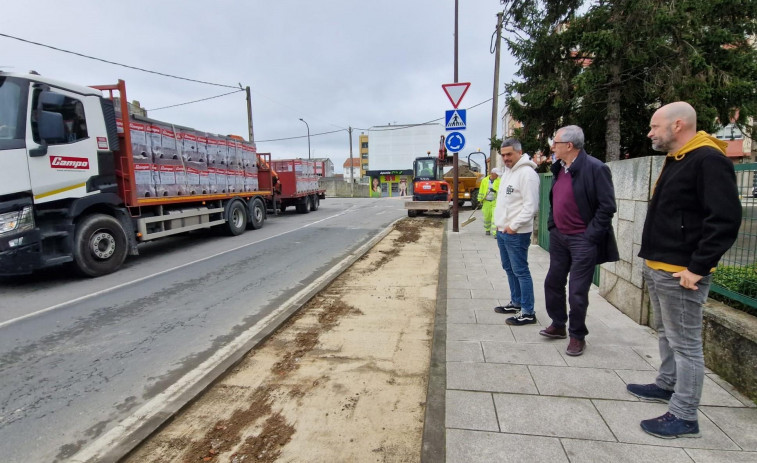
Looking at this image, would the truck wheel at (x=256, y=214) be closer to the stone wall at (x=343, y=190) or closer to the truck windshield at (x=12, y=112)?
the truck windshield at (x=12, y=112)

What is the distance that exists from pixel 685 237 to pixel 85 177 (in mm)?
8277

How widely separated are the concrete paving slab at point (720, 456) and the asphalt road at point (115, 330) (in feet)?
12.0

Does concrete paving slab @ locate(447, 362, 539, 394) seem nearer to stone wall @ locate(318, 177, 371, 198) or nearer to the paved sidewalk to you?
the paved sidewalk

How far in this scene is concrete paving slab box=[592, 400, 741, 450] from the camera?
89.7 inches

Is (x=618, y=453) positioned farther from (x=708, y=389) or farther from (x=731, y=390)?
(x=731, y=390)

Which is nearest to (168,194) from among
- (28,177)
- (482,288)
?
(28,177)

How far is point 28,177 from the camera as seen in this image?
19.7 ft

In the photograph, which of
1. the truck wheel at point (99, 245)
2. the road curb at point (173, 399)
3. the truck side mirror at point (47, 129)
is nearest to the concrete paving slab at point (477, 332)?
the road curb at point (173, 399)

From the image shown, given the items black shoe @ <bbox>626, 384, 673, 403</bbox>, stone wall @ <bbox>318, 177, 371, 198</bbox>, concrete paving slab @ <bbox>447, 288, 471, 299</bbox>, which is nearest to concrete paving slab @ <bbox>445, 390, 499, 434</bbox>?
black shoe @ <bbox>626, 384, 673, 403</bbox>

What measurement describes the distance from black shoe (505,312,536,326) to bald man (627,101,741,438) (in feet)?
5.92

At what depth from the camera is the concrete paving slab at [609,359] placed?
3232 mm

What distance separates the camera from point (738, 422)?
8.00ft

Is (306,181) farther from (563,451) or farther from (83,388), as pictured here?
(563,451)

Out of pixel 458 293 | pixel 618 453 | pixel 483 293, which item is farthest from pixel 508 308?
pixel 618 453
